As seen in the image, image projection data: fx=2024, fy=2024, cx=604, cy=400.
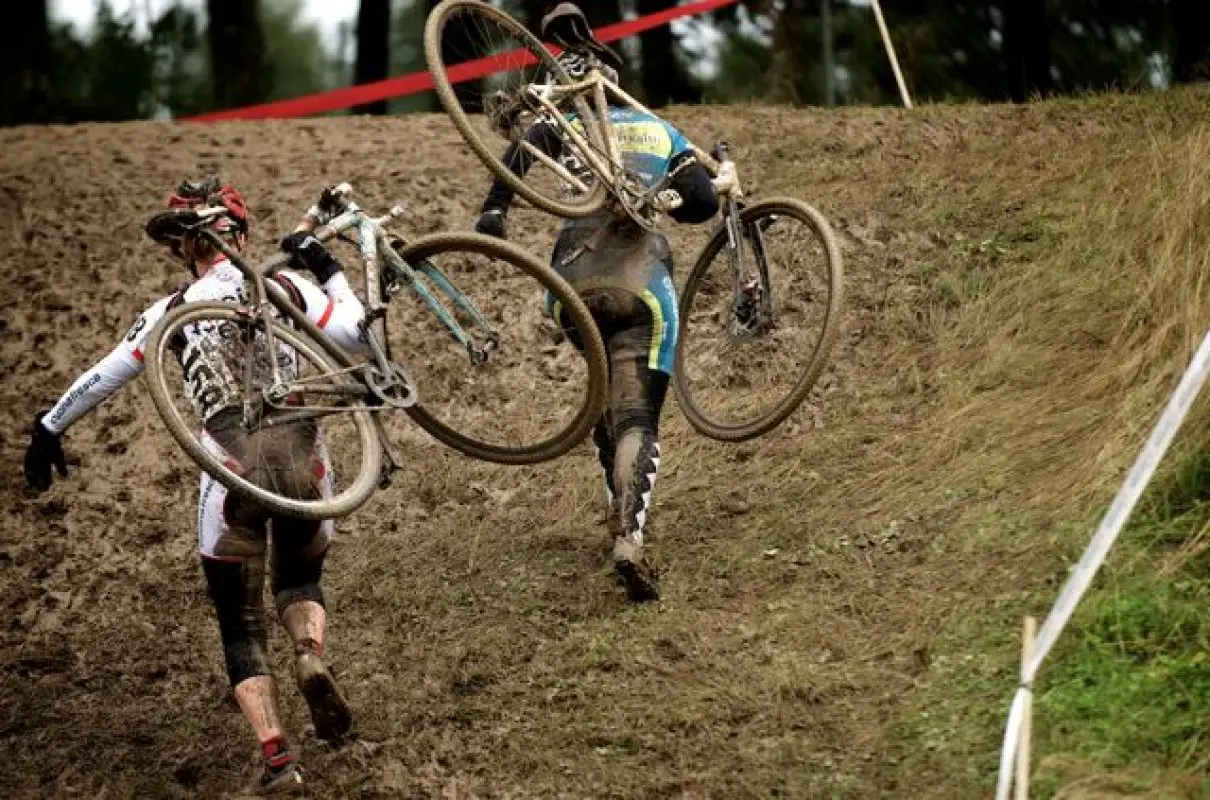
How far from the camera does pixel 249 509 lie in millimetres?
8211

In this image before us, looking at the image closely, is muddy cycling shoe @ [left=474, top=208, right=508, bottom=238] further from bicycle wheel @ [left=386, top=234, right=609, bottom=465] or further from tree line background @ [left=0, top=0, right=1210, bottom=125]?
tree line background @ [left=0, top=0, right=1210, bottom=125]

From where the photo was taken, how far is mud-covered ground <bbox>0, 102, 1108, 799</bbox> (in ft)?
27.1

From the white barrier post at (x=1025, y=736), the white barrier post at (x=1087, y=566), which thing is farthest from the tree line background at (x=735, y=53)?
the white barrier post at (x=1025, y=736)

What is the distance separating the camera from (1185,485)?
8422mm

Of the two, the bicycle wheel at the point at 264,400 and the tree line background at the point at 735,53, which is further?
the tree line background at the point at 735,53

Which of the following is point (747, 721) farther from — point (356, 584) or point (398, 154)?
point (398, 154)

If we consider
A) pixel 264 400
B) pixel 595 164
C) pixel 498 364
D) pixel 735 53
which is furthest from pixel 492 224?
pixel 735 53

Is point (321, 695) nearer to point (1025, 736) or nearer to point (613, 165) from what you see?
point (613, 165)

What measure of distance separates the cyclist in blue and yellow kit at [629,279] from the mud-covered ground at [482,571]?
52 cm

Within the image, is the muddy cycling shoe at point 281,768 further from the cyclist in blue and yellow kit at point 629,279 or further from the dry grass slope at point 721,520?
the cyclist in blue and yellow kit at point 629,279

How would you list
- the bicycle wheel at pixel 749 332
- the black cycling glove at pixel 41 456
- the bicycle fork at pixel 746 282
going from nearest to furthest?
1. the black cycling glove at pixel 41 456
2. the bicycle fork at pixel 746 282
3. the bicycle wheel at pixel 749 332

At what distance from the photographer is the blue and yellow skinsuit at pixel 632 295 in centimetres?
909

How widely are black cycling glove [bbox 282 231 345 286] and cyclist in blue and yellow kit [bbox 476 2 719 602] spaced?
793 mm

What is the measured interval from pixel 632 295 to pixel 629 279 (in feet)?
0.26
